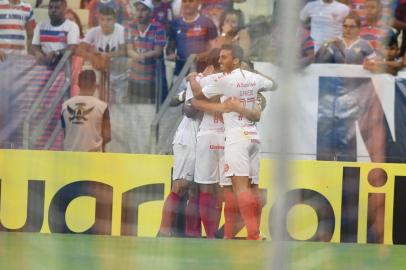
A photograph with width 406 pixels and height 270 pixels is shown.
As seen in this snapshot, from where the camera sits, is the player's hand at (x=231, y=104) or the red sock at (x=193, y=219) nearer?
the player's hand at (x=231, y=104)

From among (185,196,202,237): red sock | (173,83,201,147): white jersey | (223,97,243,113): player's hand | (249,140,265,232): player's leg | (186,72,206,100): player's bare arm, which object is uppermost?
(186,72,206,100): player's bare arm

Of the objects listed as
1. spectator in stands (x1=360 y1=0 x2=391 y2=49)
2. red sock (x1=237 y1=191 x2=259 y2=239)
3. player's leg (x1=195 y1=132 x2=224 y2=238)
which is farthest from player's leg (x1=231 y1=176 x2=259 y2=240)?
spectator in stands (x1=360 y1=0 x2=391 y2=49)

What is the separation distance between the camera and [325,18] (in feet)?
6.31

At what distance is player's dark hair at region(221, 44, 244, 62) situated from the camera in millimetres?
1963

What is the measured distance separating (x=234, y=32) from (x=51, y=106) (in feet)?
1.64

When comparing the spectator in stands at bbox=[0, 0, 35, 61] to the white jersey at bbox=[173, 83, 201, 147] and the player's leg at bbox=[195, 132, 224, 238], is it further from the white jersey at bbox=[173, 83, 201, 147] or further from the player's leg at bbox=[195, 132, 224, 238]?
the player's leg at bbox=[195, 132, 224, 238]

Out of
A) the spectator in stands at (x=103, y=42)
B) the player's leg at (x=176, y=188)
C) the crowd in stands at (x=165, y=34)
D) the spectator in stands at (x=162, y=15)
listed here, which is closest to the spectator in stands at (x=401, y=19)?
the crowd in stands at (x=165, y=34)

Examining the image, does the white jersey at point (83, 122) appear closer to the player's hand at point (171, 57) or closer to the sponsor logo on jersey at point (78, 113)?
the sponsor logo on jersey at point (78, 113)

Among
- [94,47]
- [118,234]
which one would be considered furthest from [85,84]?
[118,234]

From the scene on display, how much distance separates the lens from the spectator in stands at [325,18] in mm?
1744

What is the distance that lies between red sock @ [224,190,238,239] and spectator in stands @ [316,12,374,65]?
460mm

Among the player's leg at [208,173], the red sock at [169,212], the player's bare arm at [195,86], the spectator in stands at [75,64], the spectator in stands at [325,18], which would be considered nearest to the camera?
the spectator in stands at [325,18]

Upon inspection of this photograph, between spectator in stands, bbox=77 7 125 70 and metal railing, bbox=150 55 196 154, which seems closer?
spectator in stands, bbox=77 7 125 70

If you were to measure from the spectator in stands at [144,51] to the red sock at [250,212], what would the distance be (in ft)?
1.14
